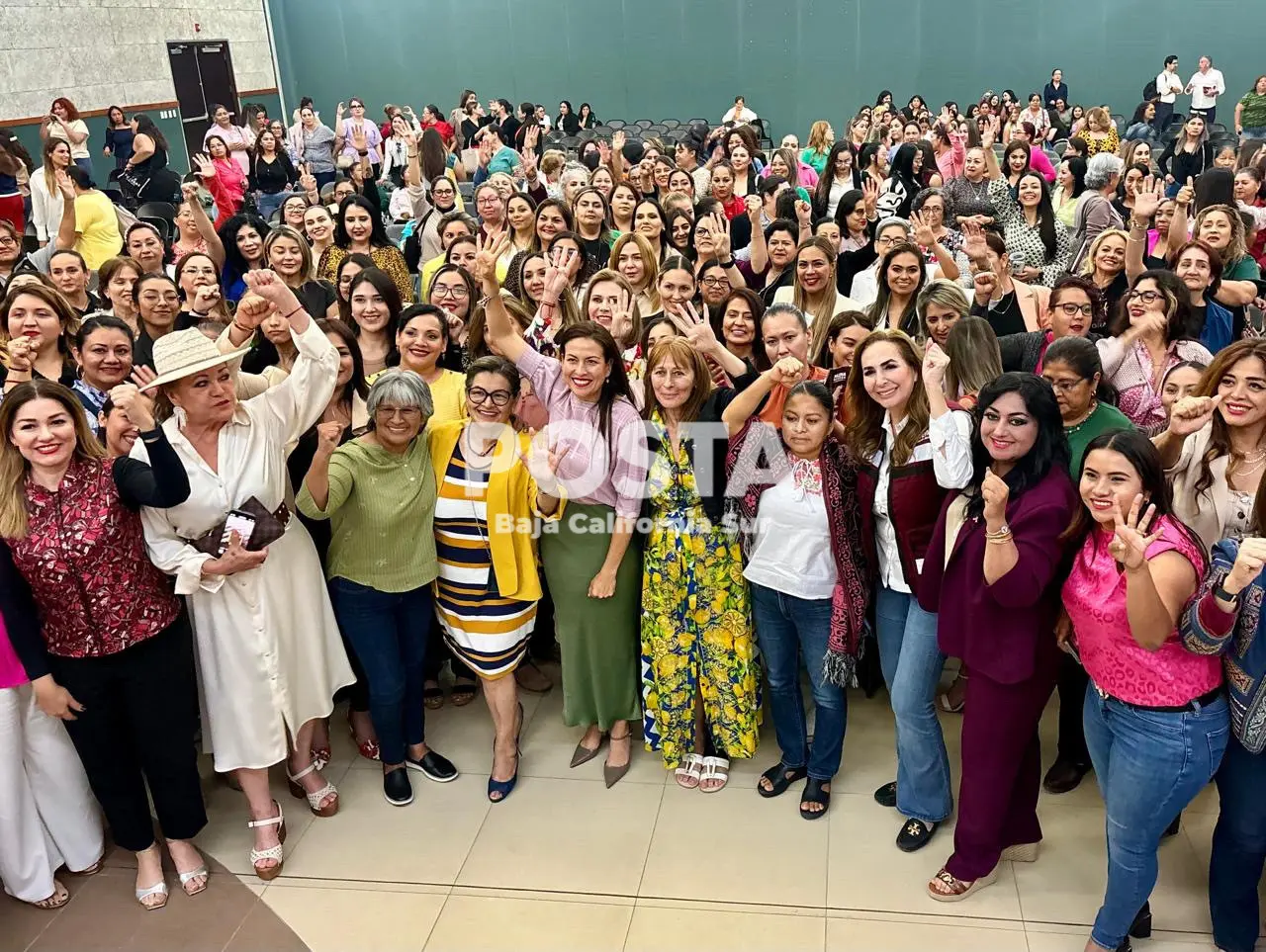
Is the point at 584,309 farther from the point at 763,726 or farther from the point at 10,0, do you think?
the point at 10,0

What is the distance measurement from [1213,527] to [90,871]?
3.73 metres

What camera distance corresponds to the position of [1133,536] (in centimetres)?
238

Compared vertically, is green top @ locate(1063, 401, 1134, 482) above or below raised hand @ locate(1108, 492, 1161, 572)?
below

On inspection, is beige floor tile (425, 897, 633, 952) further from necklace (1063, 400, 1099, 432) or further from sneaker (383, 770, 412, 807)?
necklace (1063, 400, 1099, 432)

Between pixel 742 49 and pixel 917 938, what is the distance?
19.6 m

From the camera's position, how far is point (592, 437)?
11.4 feet

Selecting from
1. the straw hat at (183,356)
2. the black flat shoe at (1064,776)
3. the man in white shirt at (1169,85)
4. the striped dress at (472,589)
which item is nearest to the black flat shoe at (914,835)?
the black flat shoe at (1064,776)

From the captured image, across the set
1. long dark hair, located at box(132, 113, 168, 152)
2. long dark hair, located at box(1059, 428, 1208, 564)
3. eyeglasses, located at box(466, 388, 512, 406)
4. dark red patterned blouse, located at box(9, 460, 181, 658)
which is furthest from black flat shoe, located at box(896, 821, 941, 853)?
long dark hair, located at box(132, 113, 168, 152)

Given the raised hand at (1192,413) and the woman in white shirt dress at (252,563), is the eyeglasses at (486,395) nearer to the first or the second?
the woman in white shirt dress at (252,563)

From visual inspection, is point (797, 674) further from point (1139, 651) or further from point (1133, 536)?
point (1133, 536)

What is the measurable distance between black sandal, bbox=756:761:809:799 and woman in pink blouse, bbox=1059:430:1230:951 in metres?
1.18

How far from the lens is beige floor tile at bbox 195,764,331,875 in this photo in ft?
11.7

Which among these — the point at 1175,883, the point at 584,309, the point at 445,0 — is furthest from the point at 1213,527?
the point at 445,0

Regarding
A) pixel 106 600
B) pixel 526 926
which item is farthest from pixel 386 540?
pixel 526 926
